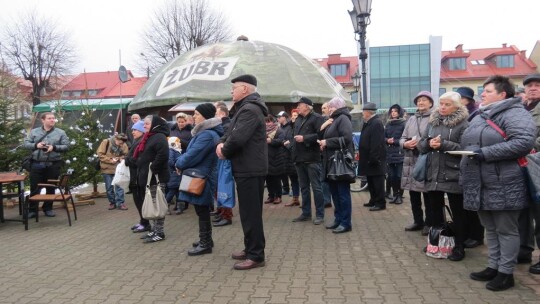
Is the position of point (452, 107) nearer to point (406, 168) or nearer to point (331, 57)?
point (406, 168)

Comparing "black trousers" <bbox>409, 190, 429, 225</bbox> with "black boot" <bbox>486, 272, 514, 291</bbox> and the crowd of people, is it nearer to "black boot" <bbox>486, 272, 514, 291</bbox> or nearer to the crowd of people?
the crowd of people

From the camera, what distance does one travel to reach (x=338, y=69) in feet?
192

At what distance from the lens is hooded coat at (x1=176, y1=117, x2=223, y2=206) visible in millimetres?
5371

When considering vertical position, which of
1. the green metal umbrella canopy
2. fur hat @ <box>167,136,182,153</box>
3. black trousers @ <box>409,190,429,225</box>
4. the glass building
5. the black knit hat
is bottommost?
black trousers @ <box>409,190,429,225</box>

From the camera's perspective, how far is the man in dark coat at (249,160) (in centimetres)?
471

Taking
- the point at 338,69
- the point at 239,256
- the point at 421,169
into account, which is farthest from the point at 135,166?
the point at 338,69

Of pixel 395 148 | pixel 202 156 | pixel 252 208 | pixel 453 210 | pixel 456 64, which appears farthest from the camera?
pixel 456 64

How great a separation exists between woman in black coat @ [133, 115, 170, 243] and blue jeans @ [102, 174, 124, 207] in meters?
3.32

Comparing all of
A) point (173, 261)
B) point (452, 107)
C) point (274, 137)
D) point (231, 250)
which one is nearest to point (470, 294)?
point (452, 107)

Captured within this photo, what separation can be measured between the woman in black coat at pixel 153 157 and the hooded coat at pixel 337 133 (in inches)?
91.0

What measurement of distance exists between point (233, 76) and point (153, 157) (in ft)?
25.0

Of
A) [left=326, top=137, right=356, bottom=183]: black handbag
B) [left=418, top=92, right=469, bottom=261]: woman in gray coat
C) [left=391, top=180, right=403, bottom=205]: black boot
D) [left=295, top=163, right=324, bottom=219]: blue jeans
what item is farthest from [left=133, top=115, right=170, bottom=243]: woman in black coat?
[left=391, top=180, right=403, bottom=205]: black boot

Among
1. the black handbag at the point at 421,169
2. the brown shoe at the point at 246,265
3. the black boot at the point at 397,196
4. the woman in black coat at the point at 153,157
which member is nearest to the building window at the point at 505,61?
the black boot at the point at 397,196

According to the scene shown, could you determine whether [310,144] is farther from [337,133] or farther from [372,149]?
[372,149]
